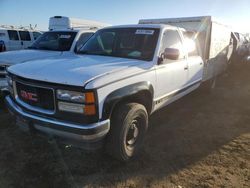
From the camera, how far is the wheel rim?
361cm

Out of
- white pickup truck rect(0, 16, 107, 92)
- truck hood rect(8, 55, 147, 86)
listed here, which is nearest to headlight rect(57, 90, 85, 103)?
truck hood rect(8, 55, 147, 86)

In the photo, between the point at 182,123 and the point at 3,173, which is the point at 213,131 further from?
the point at 3,173

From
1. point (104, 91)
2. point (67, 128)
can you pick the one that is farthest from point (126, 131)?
point (67, 128)

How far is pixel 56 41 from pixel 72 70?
4429 mm

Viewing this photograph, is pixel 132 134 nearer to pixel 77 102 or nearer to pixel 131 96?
pixel 131 96

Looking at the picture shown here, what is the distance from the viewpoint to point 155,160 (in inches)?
146

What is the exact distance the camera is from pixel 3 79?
563 cm

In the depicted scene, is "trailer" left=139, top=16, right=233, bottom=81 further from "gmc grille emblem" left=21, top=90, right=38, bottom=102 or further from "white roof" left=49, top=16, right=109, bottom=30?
"white roof" left=49, top=16, right=109, bottom=30

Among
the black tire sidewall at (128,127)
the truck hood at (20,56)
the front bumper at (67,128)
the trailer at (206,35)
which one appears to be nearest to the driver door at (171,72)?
the black tire sidewall at (128,127)

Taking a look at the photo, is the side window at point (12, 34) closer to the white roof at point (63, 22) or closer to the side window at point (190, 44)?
the white roof at point (63, 22)

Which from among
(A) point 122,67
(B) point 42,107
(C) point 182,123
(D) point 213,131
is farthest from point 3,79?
(D) point 213,131

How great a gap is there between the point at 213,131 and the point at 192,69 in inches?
52.9

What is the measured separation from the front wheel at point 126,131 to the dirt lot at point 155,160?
0.22 meters

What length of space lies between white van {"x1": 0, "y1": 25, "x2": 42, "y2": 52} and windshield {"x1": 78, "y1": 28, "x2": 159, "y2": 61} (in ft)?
30.7
